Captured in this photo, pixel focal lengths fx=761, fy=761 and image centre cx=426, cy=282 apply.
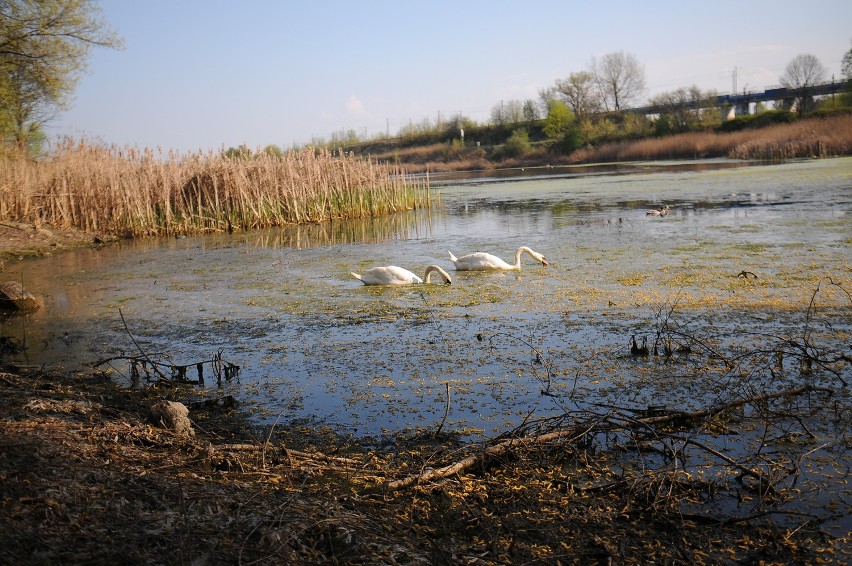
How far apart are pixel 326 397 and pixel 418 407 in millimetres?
786

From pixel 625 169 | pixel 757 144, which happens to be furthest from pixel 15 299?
pixel 757 144

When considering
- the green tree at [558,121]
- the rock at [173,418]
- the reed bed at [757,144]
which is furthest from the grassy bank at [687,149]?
the rock at [173,418]

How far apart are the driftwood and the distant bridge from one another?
49502 millimetres

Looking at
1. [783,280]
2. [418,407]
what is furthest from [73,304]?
[783,280]

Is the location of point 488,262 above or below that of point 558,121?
below

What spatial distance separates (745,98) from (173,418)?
72.1m

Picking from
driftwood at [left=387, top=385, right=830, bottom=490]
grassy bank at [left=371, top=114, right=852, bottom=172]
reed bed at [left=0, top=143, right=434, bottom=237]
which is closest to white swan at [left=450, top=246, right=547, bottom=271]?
driftwood at [left=387, top=385, right=830, bottom=490]

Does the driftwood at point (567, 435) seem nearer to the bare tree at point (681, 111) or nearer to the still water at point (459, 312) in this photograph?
the still water at point (459, 312)

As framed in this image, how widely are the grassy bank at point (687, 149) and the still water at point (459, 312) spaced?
19.8 metres

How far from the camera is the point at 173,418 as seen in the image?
181 inches

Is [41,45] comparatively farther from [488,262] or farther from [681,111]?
[681,111]

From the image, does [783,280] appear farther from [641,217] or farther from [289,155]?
[289,155]

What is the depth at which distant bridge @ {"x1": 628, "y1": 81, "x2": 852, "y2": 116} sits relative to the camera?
5731cm

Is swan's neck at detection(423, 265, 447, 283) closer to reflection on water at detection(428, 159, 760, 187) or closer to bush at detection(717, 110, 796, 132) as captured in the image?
reflection on water at detection(428, 159, 760, 187)
